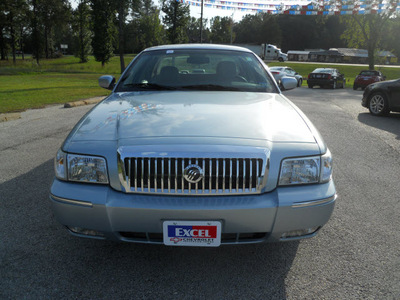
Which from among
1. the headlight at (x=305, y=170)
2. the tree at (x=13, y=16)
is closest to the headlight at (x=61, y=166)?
the headlight at (x=305, y=170)

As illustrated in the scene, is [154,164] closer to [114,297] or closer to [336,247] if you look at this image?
[114,297]

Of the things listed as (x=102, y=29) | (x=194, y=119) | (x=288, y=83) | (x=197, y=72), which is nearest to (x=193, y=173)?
(x=194, y=119)

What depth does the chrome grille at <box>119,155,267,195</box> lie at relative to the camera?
6.93 ft

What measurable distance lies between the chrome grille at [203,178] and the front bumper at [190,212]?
0.05 meters

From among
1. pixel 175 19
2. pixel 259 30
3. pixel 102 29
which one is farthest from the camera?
pixel 259 30

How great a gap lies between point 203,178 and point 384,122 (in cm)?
877

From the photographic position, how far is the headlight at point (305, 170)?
2234 millimetres

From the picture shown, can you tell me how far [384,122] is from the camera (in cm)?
934

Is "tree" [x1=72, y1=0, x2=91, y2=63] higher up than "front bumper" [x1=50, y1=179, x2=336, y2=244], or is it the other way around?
"tree" [x1=72, y1=0, x2=91, y2=63]

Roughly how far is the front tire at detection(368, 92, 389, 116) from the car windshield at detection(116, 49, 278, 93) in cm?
763

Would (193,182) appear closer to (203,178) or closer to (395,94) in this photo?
(203,178)

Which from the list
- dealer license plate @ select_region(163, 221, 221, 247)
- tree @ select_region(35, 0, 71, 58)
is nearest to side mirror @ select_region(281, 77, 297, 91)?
dealer license plate @ select_region(163, 221, 221, 247)

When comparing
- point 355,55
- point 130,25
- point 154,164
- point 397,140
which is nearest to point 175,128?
point 154,164

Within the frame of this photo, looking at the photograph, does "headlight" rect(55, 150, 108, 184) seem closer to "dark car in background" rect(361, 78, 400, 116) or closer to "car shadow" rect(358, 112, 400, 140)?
"car shadow" rect(358, 112, 400, 140)
